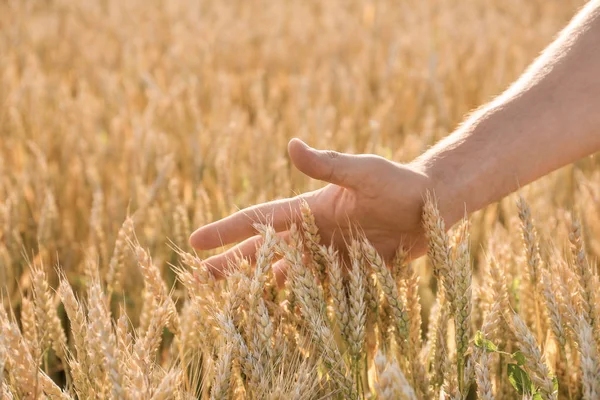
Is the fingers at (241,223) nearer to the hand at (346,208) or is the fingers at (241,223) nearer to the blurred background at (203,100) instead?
the hand at (346,208)

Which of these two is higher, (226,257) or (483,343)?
(226,257)

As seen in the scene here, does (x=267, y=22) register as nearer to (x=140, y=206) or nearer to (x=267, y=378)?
(x=140, y=206)

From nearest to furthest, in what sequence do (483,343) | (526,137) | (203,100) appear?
(483,343) < (526,137) < (203,100)

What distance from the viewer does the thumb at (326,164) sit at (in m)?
1.27

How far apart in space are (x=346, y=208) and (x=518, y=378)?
458 mm

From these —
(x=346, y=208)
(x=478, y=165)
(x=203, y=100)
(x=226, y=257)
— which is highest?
(x=203, y=100)

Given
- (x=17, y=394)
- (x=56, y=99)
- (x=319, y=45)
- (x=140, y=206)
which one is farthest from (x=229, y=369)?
(x=319, y=45)

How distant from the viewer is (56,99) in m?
3.22

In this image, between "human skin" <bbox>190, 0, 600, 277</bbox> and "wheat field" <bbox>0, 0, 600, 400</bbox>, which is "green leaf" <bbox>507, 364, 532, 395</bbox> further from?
"human skin" <bbox>190, 0, 600, 277</bbox>

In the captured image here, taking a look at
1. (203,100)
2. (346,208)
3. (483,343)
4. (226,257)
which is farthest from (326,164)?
(203,100)

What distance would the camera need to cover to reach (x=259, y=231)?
1.20m

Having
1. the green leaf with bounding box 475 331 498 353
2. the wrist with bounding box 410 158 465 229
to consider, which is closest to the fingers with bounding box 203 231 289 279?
the wrist with bounding box 410 158 465 229

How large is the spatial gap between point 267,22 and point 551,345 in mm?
4551

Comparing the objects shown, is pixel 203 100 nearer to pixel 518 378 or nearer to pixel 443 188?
pixel 443 188
